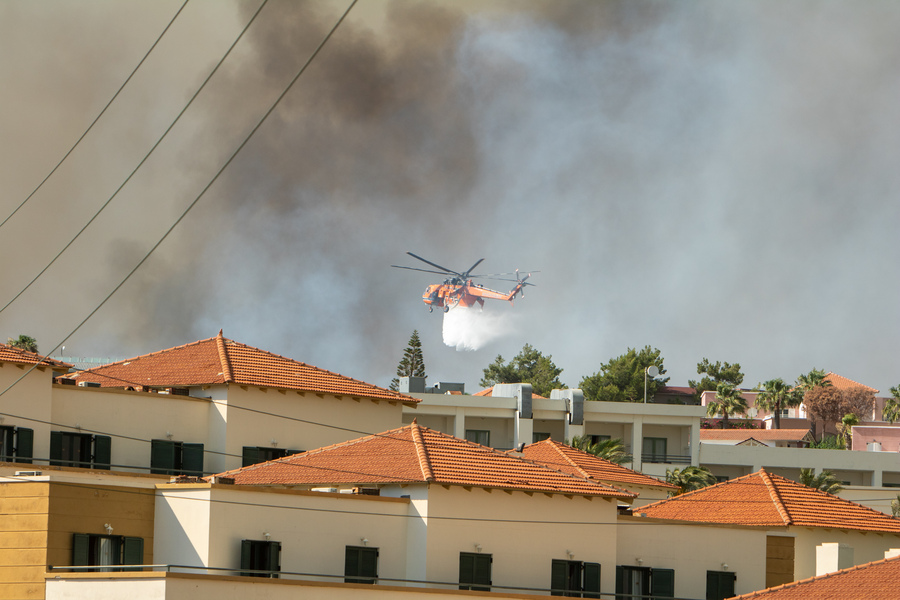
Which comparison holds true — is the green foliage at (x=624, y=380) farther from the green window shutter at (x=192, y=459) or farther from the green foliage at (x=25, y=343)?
the green window shutter at (x=192, y=459)

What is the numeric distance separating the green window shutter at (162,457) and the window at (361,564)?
14.1m

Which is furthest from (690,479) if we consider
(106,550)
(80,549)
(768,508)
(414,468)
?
(80,549)

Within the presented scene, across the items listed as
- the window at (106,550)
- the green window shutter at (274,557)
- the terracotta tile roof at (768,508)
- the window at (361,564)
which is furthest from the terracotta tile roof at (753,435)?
the window at (106,550)

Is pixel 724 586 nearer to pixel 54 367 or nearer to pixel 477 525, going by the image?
pixel 477 525

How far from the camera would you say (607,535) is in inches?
1663

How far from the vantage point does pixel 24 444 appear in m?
46.2

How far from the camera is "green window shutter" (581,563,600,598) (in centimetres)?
4134

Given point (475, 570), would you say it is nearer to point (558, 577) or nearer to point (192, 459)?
point (558, 577)

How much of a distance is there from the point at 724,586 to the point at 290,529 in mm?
15877

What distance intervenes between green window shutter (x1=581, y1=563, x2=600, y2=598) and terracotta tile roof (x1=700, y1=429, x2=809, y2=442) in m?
86.5

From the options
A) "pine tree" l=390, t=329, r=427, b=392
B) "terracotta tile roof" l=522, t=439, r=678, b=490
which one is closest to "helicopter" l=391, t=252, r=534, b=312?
"pine tree" l=390, t=329, r=427, b=392

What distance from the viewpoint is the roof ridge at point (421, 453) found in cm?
3939

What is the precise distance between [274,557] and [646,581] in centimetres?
1325

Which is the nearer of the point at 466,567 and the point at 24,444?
the point at 466,567
